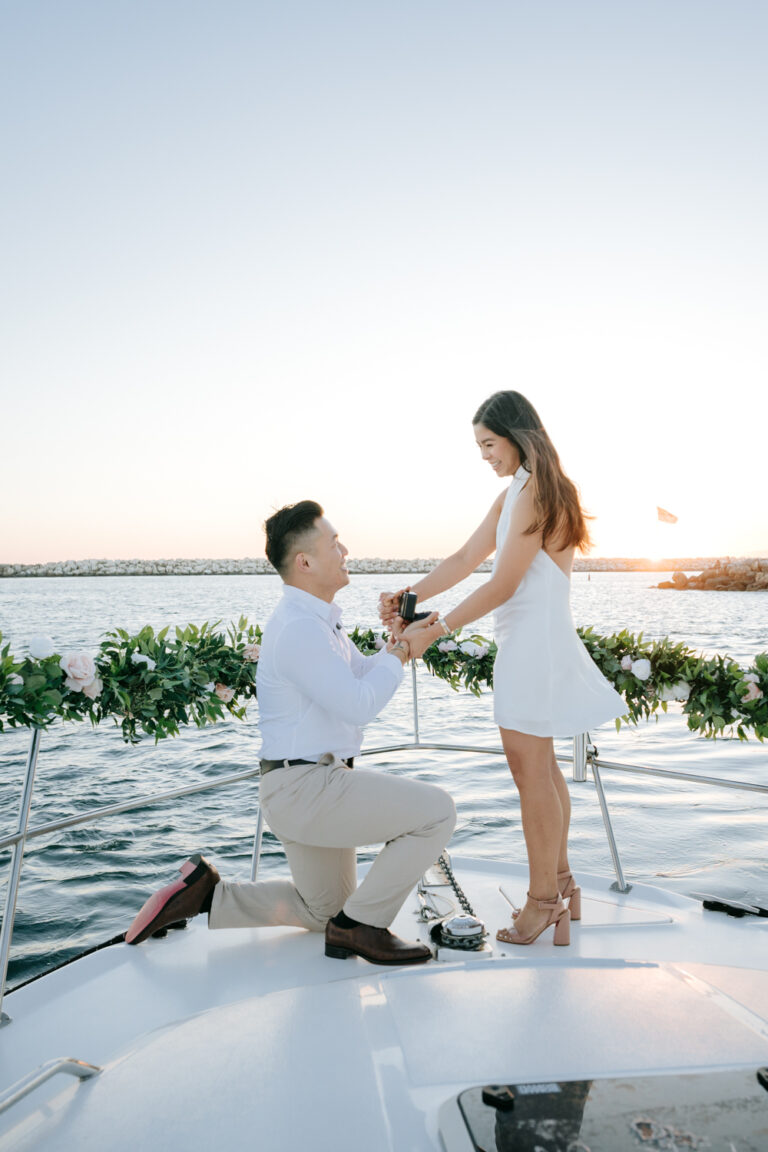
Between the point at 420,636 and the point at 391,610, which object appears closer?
the point at 420,636

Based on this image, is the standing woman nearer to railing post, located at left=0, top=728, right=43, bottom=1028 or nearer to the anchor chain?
the anchor chain

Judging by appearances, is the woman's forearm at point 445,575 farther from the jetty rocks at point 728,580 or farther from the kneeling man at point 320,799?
the jetty rocks at point 728,580

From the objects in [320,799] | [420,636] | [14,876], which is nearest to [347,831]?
[320,799]

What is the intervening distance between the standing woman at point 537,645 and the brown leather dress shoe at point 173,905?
101 cm

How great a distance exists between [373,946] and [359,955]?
0.19ft

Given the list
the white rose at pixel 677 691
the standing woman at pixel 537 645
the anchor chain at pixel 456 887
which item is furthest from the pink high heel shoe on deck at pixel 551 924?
the white rose at pixel 677 691

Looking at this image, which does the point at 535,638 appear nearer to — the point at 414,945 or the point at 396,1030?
the point at 414,945

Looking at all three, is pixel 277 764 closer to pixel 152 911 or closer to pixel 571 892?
pixel 152 911

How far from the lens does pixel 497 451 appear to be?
2.83 meters

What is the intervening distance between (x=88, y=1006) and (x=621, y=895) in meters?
1.98

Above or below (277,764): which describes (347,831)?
below

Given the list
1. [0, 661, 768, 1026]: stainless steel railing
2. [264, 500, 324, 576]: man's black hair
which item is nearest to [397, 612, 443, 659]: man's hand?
[264, 500, 324, 576]: man's black hair

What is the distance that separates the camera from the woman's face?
9.24ft

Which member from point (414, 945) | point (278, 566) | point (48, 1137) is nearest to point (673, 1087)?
point (48, 1137)
